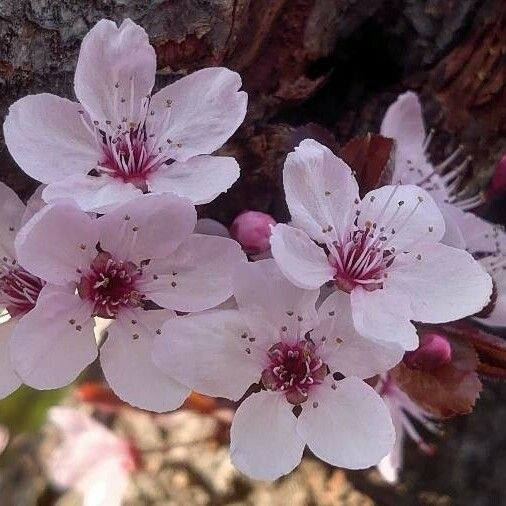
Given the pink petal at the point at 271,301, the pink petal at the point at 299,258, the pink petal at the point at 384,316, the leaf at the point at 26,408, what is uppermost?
the pink petal at the point at 299,258

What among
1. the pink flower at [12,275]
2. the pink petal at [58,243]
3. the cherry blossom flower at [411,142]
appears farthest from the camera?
the cherry blossom flower at [411,142]

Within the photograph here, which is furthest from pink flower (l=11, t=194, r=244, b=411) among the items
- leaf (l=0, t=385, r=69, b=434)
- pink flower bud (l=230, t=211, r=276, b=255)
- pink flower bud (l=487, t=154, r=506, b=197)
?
leaf (l=0, t=385, r=69, b=434)

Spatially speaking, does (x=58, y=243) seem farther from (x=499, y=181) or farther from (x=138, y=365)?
(x=499, y=181)

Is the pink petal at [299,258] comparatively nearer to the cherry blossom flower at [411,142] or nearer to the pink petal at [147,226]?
the pink petal at [147,226]

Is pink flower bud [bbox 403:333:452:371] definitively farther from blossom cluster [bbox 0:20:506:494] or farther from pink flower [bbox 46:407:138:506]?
pink flower [bbox 46:407:138:506]

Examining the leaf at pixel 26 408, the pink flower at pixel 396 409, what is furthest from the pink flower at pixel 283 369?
the leaf at pixel 26 408

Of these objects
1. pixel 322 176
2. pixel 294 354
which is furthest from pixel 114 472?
pixel 322 176

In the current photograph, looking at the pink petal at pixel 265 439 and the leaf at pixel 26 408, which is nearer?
the pink petal at pixel 265 439
